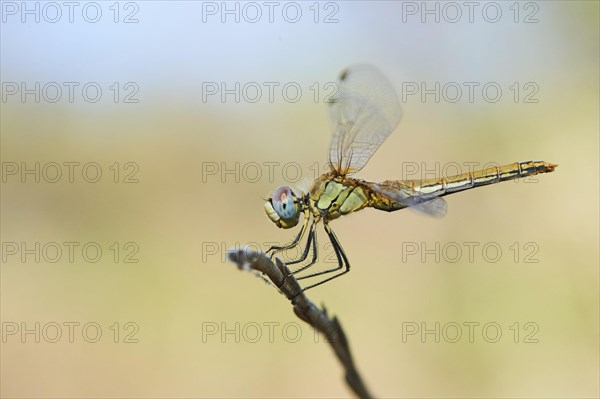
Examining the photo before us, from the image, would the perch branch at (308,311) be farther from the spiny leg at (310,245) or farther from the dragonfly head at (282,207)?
the spiny leg at (310,245)

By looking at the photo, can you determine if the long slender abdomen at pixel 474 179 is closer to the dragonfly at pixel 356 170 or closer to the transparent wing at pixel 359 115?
the dragonfly at pixel 356 170

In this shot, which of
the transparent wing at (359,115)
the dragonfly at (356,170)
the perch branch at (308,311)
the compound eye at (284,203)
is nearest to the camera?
the perch branch at (308,311)

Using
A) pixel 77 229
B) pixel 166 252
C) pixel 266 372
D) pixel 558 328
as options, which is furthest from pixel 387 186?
pixel 77 229

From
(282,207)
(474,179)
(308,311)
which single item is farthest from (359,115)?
(308,311)

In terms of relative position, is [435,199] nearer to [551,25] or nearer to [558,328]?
[558,328]

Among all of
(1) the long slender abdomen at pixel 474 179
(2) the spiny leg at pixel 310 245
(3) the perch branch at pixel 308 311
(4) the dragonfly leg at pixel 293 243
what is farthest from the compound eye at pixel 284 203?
(3) the perch branch at pixel 308 311

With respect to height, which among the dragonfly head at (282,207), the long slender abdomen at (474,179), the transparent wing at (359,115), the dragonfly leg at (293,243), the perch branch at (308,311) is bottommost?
the perch branch at (308,311)

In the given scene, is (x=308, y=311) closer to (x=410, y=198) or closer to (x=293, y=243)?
(x=293, y=243)

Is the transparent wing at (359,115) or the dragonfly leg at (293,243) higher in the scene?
the transparent wing at (359,115)

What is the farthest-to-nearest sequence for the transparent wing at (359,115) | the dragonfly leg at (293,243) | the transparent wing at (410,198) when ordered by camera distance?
the transparent wing at (359,115), the transparent wing at (410,198), the dragonfly leg at (293,243)

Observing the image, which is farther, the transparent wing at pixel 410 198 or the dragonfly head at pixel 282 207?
the transparent wing at pixel 410 198
